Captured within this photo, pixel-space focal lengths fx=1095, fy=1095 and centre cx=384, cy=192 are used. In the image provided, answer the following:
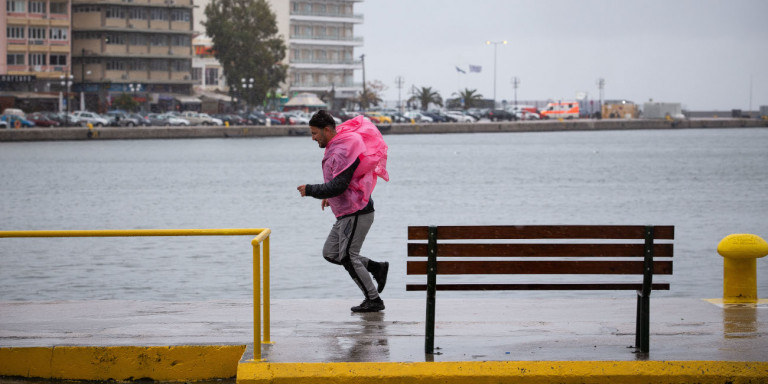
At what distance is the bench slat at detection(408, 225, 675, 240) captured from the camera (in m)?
6.58

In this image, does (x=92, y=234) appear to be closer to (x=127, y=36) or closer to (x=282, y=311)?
(x=282, y=311)

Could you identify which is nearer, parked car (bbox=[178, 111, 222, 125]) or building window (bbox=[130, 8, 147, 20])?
parked car (bbox=[178, 111, 222, 125])

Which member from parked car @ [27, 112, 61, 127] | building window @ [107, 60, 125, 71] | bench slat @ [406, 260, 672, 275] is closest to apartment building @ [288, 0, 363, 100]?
building window @ [107, 60, 125, 71]

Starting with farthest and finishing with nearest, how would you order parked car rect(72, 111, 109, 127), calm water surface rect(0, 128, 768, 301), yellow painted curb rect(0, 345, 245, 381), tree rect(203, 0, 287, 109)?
tree rect(203, 0, 287, 109) → parked car rect(72, 111, 109, 127) → calm water surface rect(0, 128, 768, 301) → yellow painted curb rect(0, 345, 245, 381)

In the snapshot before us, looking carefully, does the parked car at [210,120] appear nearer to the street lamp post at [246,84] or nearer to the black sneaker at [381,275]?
the street lamp post at [246,84]

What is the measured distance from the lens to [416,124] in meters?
107

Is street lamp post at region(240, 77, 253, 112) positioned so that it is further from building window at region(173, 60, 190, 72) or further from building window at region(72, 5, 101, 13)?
building window at region(72, 5, 101, 13)

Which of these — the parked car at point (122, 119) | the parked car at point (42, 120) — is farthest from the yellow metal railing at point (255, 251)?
the parked car at point (122, 119)

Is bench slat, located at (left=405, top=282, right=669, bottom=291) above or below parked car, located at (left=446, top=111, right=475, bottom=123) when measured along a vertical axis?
below

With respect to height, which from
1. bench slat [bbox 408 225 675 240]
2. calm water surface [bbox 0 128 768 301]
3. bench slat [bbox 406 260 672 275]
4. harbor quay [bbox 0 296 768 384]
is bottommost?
calm water surface [bbox 0 128 768 301]

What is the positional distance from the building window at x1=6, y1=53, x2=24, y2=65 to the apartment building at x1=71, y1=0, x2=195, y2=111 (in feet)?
17.0

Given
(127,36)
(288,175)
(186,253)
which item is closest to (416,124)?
(127,36)

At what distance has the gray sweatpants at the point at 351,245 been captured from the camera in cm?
787

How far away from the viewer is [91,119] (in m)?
86.9
